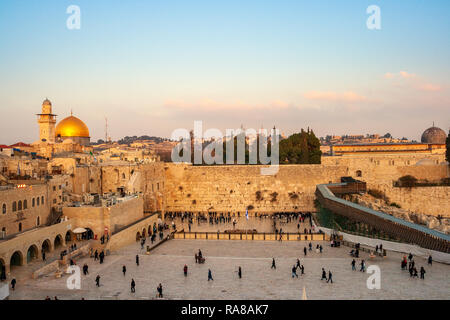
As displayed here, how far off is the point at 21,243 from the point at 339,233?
48.2ft

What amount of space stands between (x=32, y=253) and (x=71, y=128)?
2599 cm

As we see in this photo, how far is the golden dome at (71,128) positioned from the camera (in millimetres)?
40487

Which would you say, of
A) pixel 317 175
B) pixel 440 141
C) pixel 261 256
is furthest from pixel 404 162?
pixel 440 141

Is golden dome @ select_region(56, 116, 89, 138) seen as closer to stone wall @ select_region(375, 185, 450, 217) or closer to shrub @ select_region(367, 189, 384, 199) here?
shrub @ select_region(367, 189, 384, 199)

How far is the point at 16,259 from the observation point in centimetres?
1573

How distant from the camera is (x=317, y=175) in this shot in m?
31.7

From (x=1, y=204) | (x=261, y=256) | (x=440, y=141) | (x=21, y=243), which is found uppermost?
(x=440, y=141)

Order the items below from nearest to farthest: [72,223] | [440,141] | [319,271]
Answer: [319,271]
[72,223]
[440,141]

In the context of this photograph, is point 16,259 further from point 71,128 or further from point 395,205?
point 71,128

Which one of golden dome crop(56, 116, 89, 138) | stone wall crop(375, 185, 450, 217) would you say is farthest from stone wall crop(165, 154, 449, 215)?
golden dome crop(56, 116, 89, 138)

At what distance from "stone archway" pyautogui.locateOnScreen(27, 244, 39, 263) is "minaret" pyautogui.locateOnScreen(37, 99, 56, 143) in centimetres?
2327

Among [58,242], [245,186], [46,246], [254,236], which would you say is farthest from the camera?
[245,186]

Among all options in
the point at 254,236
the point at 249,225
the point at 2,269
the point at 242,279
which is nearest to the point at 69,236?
the point at 2,269
